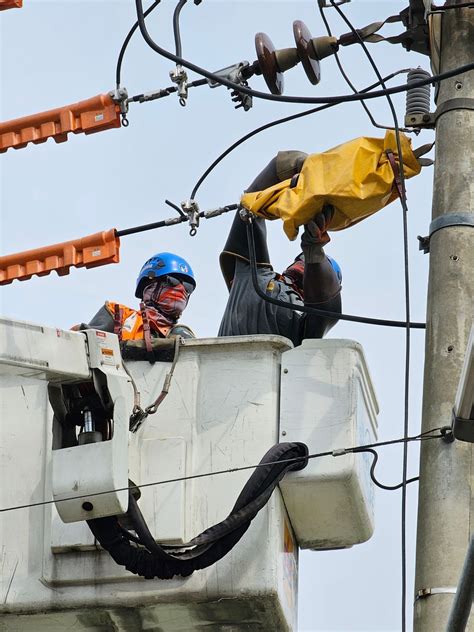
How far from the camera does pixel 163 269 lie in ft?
32.6

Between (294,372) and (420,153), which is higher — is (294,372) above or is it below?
below

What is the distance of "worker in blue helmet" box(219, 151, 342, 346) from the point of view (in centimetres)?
830

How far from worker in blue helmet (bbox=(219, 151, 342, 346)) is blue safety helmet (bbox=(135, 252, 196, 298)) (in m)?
0.69

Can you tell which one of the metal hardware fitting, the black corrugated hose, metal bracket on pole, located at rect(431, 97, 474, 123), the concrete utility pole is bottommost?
the metal hardware fitting

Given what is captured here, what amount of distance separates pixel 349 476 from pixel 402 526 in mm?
404

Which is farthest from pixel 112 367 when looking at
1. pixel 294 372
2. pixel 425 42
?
pixel 425 42

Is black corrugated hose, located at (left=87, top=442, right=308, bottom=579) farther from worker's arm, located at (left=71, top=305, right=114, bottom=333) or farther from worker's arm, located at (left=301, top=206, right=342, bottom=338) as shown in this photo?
worker's arm, located at (left=71, top=305, right=114, bottom=333)

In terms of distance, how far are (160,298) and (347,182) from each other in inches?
93.7

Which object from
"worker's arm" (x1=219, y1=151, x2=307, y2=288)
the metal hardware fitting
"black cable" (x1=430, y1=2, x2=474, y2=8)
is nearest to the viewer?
the metal hardware fitting

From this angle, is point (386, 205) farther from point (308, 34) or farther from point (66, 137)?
point (66, 137)

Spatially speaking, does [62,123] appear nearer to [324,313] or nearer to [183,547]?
[324,313]

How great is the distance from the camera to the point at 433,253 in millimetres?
7047

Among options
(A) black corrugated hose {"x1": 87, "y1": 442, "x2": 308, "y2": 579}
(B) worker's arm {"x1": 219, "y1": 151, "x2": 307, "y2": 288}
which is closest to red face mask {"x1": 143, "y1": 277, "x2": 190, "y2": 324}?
(B) worker's arm {"x1": 219, "y1": 151, "x2": 307, "y2": 288}

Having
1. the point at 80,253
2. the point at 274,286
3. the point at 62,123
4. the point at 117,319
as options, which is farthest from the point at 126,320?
the point at 62,123
